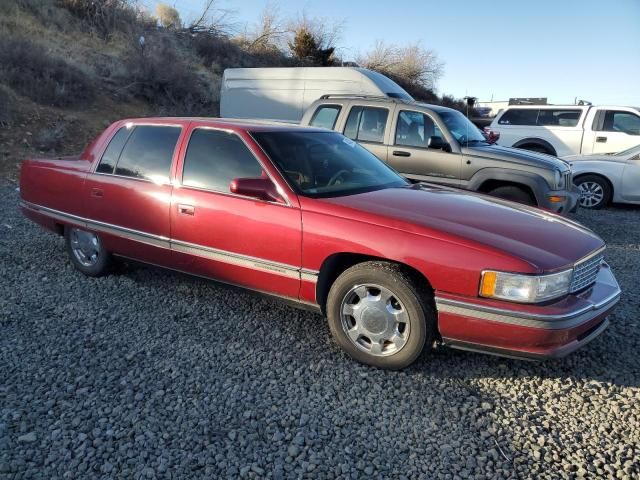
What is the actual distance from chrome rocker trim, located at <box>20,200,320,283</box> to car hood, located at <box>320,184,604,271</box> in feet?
1.66

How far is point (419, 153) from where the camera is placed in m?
6.82

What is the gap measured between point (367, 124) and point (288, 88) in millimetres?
5623

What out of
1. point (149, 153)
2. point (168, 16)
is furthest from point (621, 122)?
point (168, 16)

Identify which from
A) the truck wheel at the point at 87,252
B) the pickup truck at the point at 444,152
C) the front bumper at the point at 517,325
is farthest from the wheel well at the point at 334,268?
the pickup truck at the point at 444,152

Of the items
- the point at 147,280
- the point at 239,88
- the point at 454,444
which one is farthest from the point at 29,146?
the point at 454,444

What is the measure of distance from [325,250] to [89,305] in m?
2.14

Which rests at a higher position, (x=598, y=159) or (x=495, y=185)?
(x=598, y=159)

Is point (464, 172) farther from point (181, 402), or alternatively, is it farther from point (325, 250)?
point (181, 402)

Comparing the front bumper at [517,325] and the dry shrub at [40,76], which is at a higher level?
the dry shrub at [40,76]

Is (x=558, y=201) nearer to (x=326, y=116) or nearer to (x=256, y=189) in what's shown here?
(x=326, y=116)

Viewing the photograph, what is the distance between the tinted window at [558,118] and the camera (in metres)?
11.3

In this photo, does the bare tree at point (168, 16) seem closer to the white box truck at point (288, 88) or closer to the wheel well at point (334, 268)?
the white box truck at point (288, 88)

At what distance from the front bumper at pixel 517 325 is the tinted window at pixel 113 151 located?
312cm

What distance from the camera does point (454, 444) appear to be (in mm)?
2508
